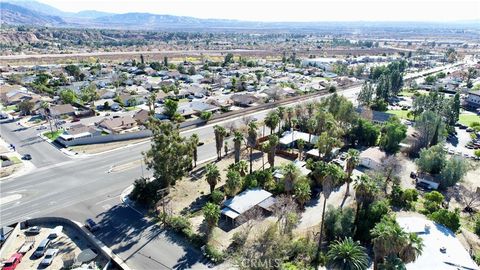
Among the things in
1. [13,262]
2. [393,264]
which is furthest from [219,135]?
[393,264]

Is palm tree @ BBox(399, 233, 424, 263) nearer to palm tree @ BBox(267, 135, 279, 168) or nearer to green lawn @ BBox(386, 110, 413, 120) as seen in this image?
palm tree @ BBox(267, 135, 279, 168)

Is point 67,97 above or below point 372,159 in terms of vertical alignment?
above

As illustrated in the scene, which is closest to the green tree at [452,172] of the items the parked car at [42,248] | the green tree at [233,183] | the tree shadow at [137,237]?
the green tree at [233,183]

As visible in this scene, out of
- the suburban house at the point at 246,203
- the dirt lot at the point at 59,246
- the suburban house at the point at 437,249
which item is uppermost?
the suburban house at the point at 437,249

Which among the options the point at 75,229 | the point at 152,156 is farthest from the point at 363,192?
the point at 75,229

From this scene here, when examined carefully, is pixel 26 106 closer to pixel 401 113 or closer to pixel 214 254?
pixel 214 254

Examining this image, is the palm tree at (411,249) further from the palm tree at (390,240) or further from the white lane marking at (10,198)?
the white lane marking at (10,198)

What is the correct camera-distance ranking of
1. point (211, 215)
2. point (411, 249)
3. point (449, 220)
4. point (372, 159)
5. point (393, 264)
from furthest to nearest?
point (372, 159) → point (449, 220) → point (211, 215) → point (411, 249) → point (393, 264)
